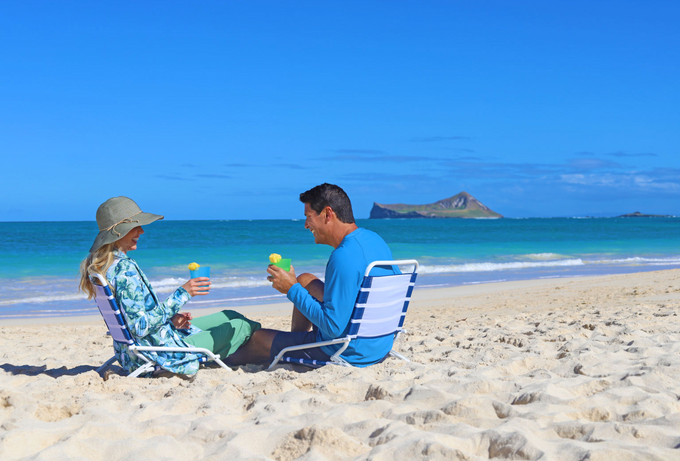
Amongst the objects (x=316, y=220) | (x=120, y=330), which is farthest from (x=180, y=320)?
Result: (x=316, y=220)

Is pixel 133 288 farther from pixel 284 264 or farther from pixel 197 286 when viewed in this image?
pixel 284 264

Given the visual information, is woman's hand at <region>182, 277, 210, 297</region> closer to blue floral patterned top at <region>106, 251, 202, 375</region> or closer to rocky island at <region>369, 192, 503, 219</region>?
blue floral patterned top at <region>106, 251, 202, 375</region>

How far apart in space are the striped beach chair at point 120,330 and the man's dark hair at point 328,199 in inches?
49.8

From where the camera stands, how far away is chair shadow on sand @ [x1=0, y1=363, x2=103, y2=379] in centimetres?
459

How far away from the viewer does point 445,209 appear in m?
129

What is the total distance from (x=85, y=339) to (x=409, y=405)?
4.81 meters

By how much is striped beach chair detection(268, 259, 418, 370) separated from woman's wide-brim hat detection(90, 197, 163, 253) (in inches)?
51.6

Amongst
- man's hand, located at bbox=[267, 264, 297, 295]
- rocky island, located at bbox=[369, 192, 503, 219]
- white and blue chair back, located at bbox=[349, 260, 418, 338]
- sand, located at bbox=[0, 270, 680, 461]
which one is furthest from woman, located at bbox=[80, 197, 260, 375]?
rocky island, located at bbox=[369, 192, 503, 219]

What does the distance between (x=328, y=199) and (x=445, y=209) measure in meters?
127

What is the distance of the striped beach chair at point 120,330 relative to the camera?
355cm

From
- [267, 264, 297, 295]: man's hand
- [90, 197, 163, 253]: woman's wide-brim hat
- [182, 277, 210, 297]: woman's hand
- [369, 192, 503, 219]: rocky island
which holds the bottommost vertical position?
[182, 277, 210, 297]: woman's hand

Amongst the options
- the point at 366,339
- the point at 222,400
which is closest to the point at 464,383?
the point at 366,339

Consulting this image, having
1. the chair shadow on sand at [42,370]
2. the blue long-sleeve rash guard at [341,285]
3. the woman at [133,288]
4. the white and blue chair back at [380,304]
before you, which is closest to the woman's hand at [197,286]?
the woman at [133,288]

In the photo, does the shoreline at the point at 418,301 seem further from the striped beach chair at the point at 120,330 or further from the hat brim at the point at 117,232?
the hat brim at the point at 117,232
